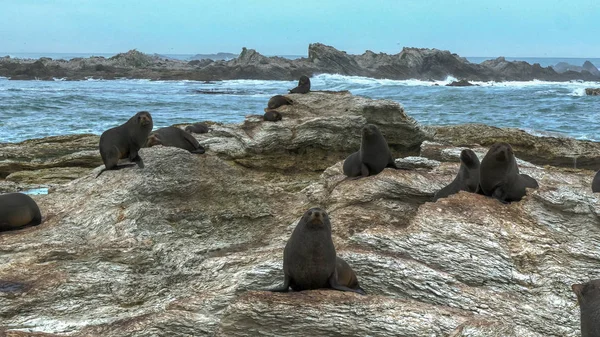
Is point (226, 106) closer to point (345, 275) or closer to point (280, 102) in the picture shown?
point (280, 102)

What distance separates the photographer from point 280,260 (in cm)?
609

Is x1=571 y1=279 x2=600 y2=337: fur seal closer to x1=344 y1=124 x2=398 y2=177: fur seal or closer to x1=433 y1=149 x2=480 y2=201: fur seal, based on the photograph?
x1=433 y1=149 x2=480 y2=201: fur seal

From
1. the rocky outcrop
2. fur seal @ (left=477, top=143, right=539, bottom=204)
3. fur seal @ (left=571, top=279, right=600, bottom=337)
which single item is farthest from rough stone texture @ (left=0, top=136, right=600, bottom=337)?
the rocky outcrop

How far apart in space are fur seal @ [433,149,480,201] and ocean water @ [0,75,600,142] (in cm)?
877

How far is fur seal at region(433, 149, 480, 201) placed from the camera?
8062 millimetres

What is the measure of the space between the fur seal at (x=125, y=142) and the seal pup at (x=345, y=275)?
4272 mm

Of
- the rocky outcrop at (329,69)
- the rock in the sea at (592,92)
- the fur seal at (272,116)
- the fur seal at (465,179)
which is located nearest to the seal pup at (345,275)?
the fur seal at (465,179)

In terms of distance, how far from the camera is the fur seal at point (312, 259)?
17.7ft

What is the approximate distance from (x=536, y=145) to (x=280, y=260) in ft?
31.3

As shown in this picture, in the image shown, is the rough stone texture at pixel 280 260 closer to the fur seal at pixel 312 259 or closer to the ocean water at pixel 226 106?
the fur seal at pixel 312 259

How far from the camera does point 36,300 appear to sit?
582 cm

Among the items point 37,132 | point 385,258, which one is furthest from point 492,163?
point 37,132

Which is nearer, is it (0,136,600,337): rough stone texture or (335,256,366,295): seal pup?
(0,136,600,337): rough stone texture

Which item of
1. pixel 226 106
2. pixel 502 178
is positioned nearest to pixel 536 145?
pixel 502 178
